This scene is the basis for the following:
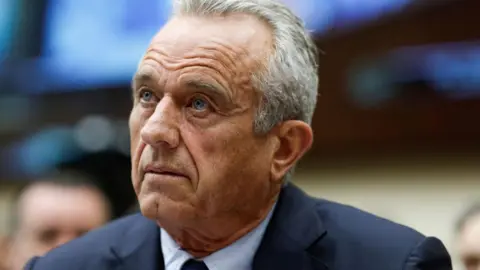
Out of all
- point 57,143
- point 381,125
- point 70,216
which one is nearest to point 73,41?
point 57,143

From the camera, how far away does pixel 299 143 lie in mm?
2055

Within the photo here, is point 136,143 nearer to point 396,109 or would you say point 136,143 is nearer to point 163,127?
point 163,127

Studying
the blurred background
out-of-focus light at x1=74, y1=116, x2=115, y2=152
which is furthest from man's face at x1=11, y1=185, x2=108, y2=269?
out-of-focus light at x1=74, y1=116, x2=115, y2=152

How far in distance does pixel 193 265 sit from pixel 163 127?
0.31 meters

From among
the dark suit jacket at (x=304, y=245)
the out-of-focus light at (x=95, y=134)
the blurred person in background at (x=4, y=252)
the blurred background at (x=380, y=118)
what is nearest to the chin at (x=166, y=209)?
the dark suit jacket at (x=304, y=245)

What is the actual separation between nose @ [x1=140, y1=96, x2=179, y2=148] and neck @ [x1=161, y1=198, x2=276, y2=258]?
0.57 ft

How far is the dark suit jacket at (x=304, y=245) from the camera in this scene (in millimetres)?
1970

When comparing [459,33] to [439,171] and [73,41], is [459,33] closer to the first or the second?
[439,171]

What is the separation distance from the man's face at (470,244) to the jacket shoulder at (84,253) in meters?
1.06

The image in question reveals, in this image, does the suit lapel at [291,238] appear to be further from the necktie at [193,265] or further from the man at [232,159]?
the necktie at [193,265]

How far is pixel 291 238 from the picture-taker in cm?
204

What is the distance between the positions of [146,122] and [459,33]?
2.40 meters

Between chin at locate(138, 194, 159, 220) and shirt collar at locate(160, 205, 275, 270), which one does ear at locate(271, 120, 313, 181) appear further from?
chin at locate(138, 194, 159, 220)

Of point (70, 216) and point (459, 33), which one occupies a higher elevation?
point (459, 33)
